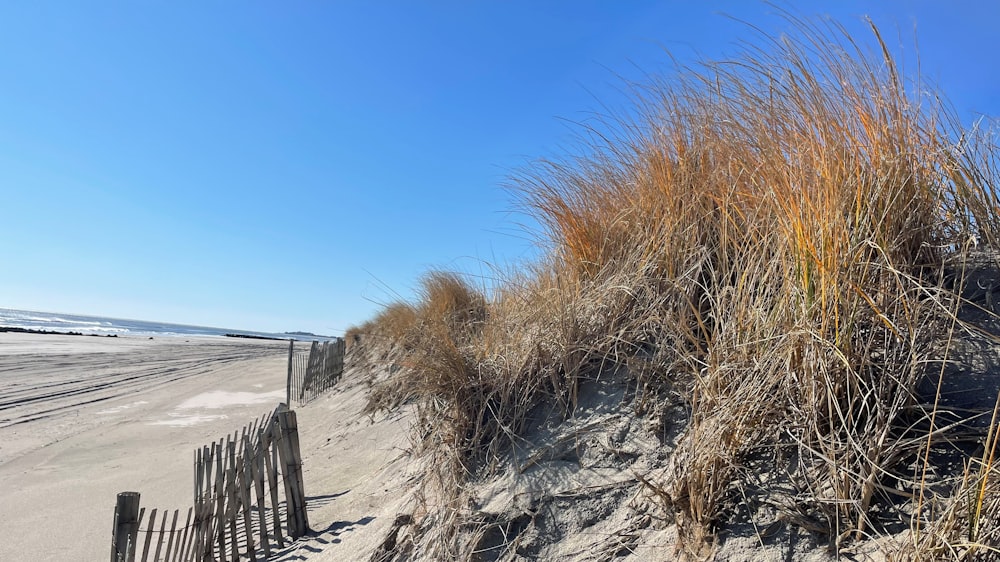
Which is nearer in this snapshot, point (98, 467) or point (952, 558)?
point (952, 558)

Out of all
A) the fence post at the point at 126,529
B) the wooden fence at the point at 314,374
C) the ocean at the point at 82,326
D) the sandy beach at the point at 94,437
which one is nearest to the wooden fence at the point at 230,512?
the fence post at the point at 126,529

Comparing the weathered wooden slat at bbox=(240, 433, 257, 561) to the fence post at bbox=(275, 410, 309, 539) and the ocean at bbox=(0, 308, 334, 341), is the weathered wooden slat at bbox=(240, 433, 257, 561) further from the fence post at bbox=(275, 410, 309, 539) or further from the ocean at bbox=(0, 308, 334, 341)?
the ocean at bbox=(0, 308, 334, 341)

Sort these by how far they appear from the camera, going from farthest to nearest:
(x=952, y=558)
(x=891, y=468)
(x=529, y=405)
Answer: (x=529, y=405) < (x=891, y=468) < (x=952, y=558)

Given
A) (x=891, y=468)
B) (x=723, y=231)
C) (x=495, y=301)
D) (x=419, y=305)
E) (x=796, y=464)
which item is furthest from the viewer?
(x=419, y=305)

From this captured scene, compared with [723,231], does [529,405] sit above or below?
below

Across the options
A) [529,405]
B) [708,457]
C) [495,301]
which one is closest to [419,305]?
[495,301]

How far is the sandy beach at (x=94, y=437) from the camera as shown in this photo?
4367mm

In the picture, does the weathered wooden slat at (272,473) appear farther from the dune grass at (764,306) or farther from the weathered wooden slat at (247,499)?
the dune grass at (764,306)

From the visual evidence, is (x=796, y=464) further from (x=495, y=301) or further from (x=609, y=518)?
(x=495, y=301)

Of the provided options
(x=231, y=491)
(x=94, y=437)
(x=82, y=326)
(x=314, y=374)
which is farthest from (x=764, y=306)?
(x=82, y=326)

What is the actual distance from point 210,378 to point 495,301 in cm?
1357

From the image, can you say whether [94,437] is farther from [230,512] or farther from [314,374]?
[230,512]

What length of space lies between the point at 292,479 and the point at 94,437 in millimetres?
5697

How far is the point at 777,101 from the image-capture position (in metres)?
2.60
